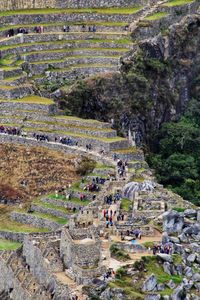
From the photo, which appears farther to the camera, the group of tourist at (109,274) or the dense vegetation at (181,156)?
the dense vegetation at (181,156)

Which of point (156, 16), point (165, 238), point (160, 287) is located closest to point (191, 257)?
point (165, 238)

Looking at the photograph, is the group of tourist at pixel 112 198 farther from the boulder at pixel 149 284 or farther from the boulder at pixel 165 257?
the boulder at pixel 149 284

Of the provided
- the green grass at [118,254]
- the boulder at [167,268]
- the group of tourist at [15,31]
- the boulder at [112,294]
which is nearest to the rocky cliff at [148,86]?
the group of tourist at [15,31]

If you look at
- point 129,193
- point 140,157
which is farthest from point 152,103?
point 129,193

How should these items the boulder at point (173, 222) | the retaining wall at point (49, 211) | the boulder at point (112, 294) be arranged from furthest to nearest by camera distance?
the retaining wall at point (49, 211) < the boulder at point (173, 222) < the boulder at point (112, 294)

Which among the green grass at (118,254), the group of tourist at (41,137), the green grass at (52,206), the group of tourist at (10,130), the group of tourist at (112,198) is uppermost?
the green grass at (118,254)

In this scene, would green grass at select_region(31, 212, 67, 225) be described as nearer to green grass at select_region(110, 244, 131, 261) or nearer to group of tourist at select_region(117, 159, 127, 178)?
group of tourist at select_region(117, 159, 127, 178)

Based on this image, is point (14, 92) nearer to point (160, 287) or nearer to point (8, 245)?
point (8, 245)
